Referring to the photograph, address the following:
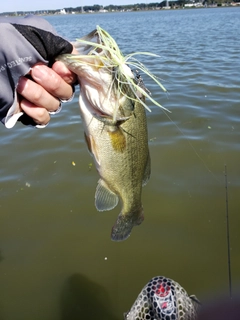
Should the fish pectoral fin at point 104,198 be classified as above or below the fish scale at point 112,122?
below

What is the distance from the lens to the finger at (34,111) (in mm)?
1887

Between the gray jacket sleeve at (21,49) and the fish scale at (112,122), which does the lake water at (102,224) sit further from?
the gray jacket sleeve at (21,49)

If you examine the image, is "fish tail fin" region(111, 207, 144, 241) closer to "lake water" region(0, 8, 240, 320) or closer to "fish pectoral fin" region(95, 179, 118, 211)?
"fish pectoral fin" region(95, 179, 118, 211)

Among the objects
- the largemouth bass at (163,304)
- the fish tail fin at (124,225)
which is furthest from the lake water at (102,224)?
the fish tail fin at (124,225)

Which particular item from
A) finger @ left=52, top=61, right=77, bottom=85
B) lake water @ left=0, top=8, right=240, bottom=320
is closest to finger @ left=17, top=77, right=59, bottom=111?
finger @ left=52, top=61, right=77, bottom=85

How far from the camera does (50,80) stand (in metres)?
1.76

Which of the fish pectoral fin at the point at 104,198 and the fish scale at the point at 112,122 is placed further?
the fish pectoral fin at the point at 104,198

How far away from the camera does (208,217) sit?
13.1ft

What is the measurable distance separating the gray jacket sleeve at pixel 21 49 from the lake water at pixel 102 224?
220cm

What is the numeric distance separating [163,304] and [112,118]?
4.75 ft

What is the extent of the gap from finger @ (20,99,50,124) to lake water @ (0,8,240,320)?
2096mm

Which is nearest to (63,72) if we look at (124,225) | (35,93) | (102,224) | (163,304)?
(35,93)

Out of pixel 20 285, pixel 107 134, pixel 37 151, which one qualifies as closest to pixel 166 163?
pixel 37 151

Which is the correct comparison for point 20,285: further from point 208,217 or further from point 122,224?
point 208,217
